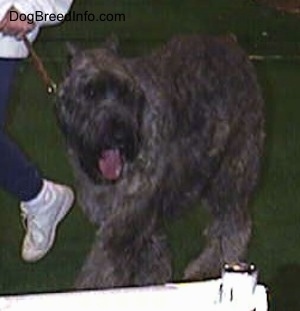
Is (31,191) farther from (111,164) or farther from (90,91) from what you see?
(90,91)

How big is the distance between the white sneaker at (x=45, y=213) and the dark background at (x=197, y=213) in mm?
81

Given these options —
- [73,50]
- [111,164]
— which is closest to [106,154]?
[111,164]

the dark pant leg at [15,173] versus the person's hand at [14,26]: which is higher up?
the person's hand at [14,26]

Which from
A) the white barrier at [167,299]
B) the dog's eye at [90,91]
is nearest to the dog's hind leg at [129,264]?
the dog's eye at [90,91]

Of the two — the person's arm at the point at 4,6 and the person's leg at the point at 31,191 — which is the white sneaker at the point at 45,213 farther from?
the person's arm at the point at 4,6

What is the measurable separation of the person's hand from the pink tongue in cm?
32

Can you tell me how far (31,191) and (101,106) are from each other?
1.32 ft

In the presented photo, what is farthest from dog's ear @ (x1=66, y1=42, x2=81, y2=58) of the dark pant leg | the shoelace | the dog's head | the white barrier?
the white barrier

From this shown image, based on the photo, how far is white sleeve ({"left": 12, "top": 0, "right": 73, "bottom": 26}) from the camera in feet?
8.46

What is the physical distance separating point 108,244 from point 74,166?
0.22 metres

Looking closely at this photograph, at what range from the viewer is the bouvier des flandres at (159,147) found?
2686 mm

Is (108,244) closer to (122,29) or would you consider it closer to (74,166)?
(74,166)

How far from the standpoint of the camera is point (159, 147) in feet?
9.25

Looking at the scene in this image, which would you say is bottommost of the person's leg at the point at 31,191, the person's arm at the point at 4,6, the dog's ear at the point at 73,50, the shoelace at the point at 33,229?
the shoelace at the point at 33,229
